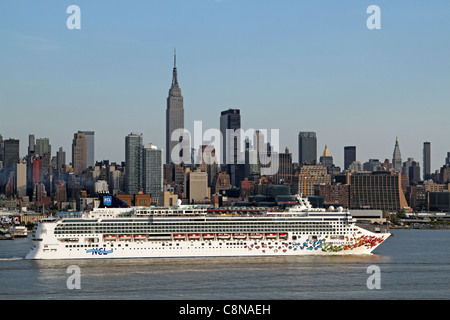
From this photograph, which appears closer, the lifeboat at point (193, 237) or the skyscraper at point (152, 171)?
the lifeboat at point (193, 237)

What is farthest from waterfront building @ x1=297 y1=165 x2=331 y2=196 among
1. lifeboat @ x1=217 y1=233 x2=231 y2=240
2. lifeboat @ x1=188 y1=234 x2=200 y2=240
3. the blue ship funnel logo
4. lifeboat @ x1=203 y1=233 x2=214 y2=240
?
lifeboat @ x1=188 y1=234 x2=200 y2=240

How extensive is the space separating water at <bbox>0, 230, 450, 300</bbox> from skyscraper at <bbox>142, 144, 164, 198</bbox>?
118m

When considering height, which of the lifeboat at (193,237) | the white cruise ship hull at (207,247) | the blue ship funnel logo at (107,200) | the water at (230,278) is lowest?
the water at (230,278)

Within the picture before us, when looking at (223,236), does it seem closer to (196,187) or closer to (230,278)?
(230,278)

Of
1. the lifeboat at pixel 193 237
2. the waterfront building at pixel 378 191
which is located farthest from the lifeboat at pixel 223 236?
the waterfront building at pixel 378 191

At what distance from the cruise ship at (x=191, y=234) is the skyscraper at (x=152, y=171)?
116 m

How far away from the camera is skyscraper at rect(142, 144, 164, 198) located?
517 ft

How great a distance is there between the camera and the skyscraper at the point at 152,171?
158m

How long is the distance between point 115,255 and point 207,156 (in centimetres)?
13953

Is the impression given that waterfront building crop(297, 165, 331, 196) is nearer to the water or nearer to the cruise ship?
the cruise ship

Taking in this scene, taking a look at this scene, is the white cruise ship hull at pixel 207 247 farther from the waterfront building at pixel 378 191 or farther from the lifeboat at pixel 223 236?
the waterfront building at pixel 378 191

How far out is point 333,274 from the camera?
3256 cm
